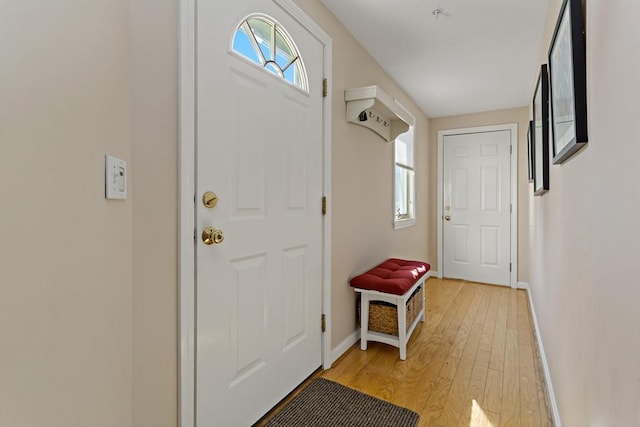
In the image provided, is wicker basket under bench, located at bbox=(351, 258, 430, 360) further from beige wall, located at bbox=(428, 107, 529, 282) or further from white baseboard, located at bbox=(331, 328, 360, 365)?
beige wall, located at bbox=(428, 107, 529, 282)

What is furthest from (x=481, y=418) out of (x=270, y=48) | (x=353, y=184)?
(x=270, y=48)

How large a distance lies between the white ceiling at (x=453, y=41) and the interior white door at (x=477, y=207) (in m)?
0.82

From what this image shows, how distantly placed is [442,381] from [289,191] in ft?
4.70

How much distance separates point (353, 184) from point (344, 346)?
1.17 m

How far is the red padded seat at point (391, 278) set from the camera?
7.11 feet

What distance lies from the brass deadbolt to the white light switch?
0.32 meters

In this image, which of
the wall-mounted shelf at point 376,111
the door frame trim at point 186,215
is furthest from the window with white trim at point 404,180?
the door frame trim at point 186,215

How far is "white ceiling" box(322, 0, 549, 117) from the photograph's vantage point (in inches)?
81.5

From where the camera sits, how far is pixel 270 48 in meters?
1.62

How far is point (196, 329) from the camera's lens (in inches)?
48.5

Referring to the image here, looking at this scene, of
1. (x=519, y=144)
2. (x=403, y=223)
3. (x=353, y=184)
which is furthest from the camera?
(x=519, y=144)

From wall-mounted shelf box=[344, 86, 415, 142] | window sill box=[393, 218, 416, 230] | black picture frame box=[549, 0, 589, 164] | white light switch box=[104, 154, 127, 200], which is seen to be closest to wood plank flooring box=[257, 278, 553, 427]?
window sill box=[393, 218, 416, 230]

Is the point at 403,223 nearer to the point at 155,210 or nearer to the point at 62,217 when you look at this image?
the point at 155,210

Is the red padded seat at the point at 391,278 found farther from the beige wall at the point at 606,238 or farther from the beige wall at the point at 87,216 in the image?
the beige wall at the point at 87,216
